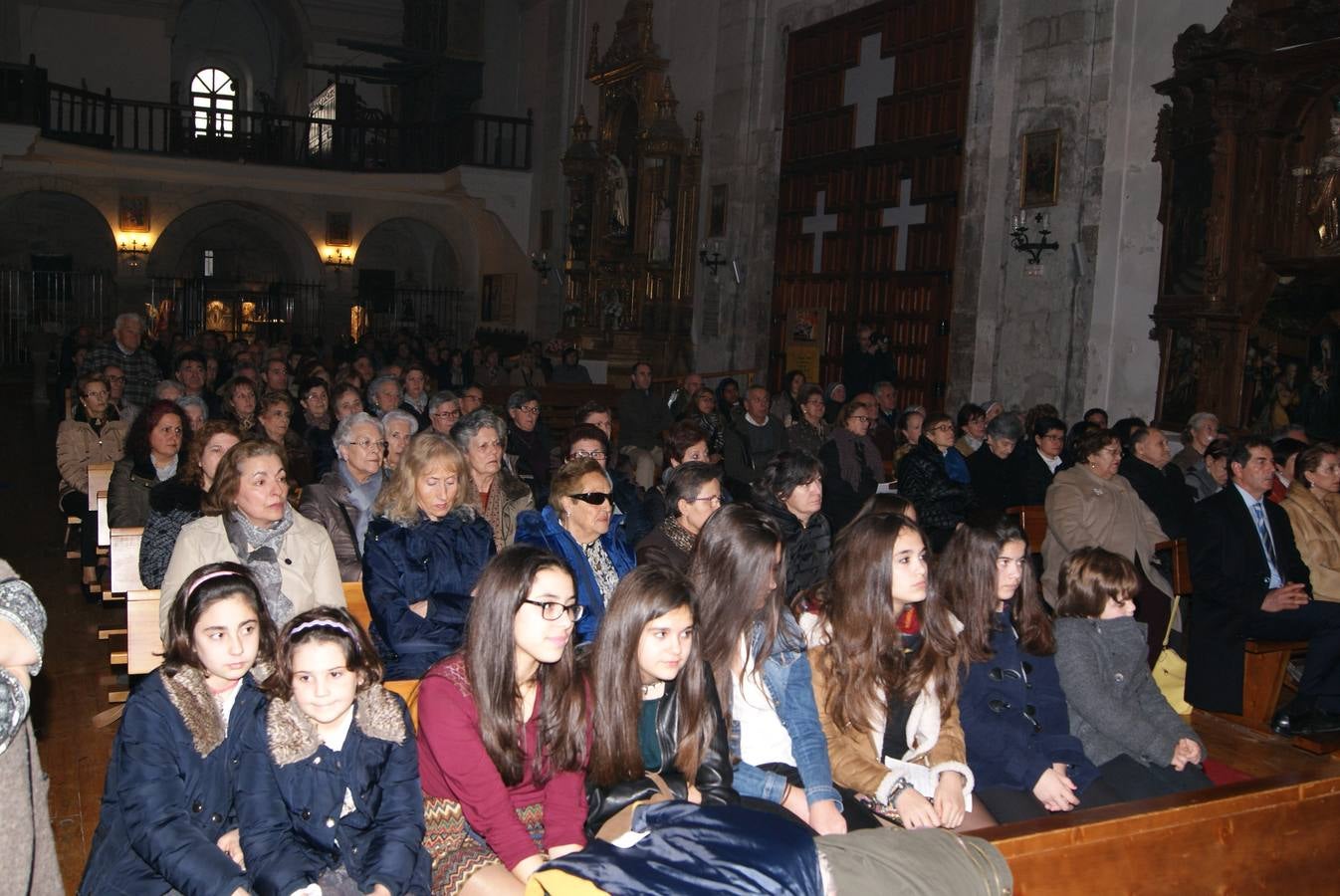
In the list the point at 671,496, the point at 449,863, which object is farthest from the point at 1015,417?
the point at 449,863

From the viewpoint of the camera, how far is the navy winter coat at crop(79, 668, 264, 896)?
2834 mm

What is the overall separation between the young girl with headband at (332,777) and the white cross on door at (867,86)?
39.2ft

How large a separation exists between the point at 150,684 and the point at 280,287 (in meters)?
23.4

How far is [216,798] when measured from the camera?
302cm

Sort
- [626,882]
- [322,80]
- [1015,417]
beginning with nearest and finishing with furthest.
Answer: [626,882] < [1015,417] < [322,80]

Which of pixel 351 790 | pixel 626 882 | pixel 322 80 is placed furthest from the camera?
pixel 322 80

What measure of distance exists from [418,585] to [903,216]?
10.1m

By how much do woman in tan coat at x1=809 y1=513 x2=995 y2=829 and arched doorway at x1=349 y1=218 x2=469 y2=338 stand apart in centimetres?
2138

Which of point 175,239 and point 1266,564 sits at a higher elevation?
point 175,239

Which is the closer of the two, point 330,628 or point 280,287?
point 330,628

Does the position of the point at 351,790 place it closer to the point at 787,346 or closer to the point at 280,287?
the point at 787,346

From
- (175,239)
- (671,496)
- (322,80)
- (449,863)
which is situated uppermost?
(322,80)

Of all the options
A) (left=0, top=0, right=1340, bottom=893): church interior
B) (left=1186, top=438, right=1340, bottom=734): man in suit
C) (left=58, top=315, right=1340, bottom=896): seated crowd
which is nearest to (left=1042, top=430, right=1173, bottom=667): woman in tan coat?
(left=58, top=315, right=1340, bottom=896): seated crowd

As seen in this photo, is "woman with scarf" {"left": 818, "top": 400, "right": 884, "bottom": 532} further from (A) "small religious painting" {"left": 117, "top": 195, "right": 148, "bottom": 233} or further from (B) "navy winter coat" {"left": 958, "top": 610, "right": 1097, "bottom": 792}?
(A) "small religious painting" {"left": 117, "top": 195, "right": 148, "bottom": 233}
